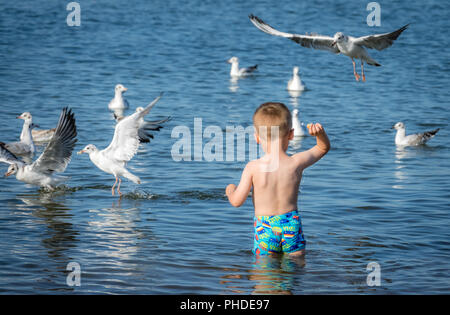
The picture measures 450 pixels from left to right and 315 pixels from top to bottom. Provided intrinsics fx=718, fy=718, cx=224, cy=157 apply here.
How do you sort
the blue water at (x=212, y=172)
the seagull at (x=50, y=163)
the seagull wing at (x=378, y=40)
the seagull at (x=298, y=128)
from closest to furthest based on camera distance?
the blue water at (x=212, y=172) → the seagull wing at (x=378, y=40) → the seagull at (x=50, y=163) → the seagull at (x=298, y=128)

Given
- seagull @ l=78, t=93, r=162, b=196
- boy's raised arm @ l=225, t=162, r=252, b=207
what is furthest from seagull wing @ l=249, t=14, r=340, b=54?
boy's raised arm @ l=225, t=162, r=252, b=207

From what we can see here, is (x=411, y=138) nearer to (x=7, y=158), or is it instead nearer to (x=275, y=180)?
(x=7, y=158)

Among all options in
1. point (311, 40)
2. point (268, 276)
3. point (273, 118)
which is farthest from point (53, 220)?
point (311, 40)

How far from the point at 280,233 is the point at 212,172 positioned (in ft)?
19.1

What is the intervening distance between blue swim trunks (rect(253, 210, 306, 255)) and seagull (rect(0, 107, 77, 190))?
5.05 m

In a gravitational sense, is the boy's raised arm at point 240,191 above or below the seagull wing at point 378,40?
below

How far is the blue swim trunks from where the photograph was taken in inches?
240

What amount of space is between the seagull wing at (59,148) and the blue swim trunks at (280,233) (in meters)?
4.93

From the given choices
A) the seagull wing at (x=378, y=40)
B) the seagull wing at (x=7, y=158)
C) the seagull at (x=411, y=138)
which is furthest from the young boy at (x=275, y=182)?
the seagull at (x=411, y=138)

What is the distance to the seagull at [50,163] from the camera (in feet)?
34.4

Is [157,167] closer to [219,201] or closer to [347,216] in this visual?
→ [219,201]

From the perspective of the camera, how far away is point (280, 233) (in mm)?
6117

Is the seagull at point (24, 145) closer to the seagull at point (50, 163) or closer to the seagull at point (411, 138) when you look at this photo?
the seagull at point (50, 163)

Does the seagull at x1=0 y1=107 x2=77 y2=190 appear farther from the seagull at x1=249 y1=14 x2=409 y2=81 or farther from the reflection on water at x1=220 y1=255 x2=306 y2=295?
the reflection on water at x1=220 y1=255 x2=306 y2=295
